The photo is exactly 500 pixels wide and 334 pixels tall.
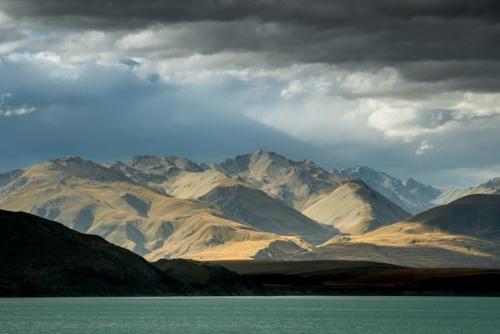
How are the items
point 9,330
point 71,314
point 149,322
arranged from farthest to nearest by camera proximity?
point 71,314 → point 149,322 → point 9,330

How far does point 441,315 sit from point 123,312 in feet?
210

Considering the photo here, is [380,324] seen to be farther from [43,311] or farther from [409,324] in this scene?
[43,311]

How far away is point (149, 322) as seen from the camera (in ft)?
538


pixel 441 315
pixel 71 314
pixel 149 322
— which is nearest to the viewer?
pixel 149 322

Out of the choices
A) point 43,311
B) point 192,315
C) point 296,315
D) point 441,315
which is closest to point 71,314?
point 43,311

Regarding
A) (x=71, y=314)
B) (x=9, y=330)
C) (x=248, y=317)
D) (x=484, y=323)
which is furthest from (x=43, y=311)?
(x=484, y=323)

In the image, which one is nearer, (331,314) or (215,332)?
(215,332)

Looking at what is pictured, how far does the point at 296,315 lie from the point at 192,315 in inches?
823

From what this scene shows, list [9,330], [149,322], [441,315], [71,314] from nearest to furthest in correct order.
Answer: [9,330] < [149,322] < [71,314] < [441,315]

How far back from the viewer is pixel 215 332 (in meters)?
140

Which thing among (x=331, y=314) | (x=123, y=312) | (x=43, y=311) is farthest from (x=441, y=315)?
(x=43, y=311)

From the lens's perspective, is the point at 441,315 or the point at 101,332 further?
the point at 441,315

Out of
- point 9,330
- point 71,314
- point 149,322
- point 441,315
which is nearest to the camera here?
point 9,330

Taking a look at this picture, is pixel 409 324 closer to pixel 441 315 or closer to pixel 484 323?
pixel 484 323
